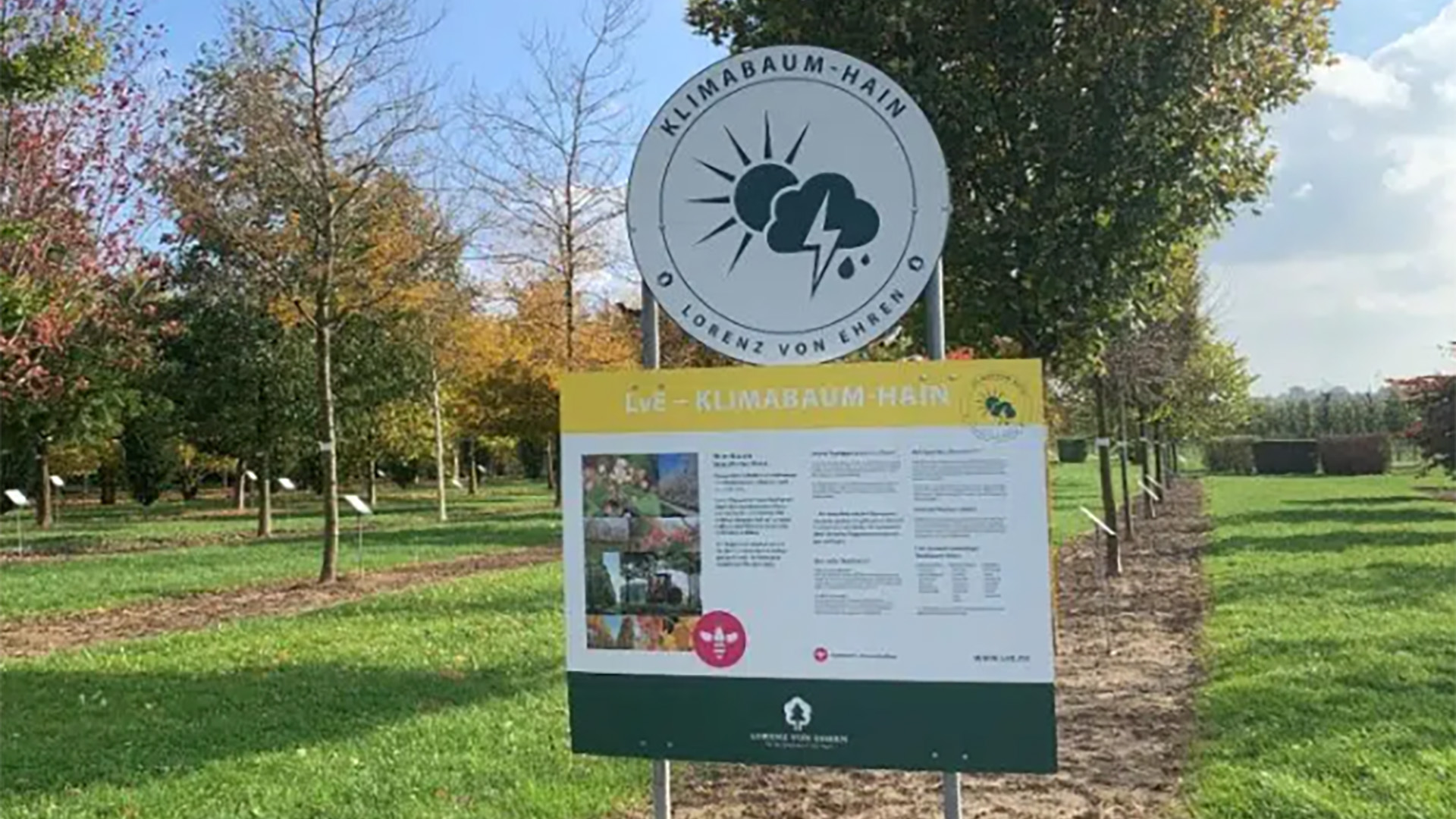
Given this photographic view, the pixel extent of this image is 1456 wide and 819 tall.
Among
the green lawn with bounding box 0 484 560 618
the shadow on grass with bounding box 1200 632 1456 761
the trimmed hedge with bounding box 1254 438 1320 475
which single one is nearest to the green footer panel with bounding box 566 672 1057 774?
the shadow on grass with bounding box 1200 632 1456 761

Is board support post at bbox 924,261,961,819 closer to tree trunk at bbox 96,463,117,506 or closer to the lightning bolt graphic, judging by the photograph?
the lightning bolt graphic

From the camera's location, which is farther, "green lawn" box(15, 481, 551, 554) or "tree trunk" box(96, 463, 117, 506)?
"tree trunk" box(96, 463, 117, 506)

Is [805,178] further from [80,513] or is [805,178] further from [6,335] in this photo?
[80,513]

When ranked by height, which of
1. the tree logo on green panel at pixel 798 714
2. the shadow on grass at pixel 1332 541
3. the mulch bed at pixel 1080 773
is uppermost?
the tree logo on green panel at pixel 798 714

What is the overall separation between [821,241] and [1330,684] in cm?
516

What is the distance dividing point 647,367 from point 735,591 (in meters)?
0.84

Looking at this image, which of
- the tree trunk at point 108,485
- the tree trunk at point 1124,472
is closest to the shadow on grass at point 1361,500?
the tree trunk at point 1124,472

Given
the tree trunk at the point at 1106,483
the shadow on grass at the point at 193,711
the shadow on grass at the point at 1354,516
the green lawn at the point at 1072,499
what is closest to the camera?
the shadow on grass at the point at 193,711

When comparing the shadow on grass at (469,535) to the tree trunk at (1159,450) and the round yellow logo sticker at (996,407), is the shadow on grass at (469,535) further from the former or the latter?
the round yellow logo sticker at (996,407)

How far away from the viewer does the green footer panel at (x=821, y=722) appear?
12.0 ft

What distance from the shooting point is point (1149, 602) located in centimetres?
1184

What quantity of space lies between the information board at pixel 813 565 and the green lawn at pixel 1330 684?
1985mm

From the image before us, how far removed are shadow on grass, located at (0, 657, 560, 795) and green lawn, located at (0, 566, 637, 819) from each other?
0.06ft

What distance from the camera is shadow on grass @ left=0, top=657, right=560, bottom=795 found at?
6266mm
